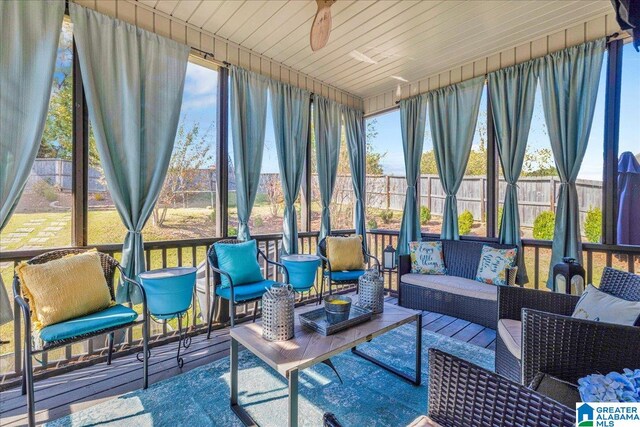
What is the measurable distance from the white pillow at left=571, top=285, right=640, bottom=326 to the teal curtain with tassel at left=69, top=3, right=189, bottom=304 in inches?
124

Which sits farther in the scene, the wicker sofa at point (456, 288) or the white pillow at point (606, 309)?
the wicker sofa at point (456, 288)

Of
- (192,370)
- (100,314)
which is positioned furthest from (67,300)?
(192,370)

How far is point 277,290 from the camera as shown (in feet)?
5.82

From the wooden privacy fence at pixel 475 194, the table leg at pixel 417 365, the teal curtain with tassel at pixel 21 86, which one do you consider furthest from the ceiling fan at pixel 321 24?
A: the wooden privacy fence at pixel 475 194

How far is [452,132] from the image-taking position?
3881mm

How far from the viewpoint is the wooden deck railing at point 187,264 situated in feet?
7.37

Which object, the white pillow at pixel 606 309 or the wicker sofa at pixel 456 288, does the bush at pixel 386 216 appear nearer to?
the wicker sofa at pixel 456 288

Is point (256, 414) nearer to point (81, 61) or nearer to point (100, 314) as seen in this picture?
point (100, 314)

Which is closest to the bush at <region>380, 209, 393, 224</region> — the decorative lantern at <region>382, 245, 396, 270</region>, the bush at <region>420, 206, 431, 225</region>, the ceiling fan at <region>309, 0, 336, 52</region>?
the bush at <region>420, 206, 431, 225</region>

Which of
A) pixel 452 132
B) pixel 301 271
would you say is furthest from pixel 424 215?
pixel 301 271

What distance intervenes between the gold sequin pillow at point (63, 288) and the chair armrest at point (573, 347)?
2.59 metres

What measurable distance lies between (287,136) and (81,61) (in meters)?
2.06
